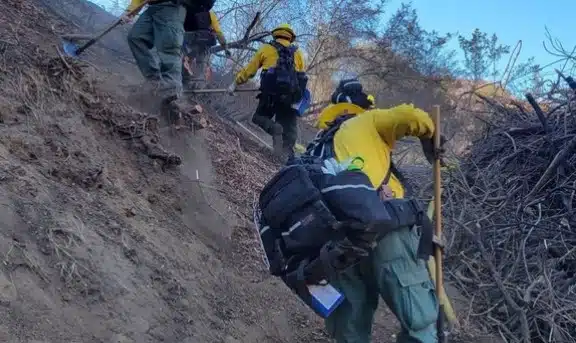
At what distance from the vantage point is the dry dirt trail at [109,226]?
Result: 12.3 feet

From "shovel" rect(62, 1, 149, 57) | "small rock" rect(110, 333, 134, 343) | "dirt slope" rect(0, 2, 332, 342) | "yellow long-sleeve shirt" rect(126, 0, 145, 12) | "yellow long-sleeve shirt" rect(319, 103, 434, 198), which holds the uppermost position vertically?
"yellow long-sleeve shirt" rect(319, 103, 434, 198)

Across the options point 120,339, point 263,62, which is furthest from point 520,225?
point 120,339

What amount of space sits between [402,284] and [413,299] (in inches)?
3.7

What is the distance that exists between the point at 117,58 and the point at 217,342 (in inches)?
196

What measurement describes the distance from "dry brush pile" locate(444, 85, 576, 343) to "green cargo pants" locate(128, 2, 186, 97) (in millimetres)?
3022

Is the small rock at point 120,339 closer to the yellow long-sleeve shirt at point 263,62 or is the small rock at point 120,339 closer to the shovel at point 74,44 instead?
the shovel at point 74,44

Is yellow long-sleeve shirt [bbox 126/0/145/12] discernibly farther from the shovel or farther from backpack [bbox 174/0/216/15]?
backpack [bbox 174/0/216/15]

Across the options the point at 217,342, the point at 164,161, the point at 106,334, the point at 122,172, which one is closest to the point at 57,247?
the point at 106,334

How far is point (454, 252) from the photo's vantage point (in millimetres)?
6234

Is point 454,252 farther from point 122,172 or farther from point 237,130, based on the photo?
point 237,130

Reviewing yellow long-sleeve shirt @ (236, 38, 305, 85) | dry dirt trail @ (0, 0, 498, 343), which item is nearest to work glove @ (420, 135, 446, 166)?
dry dirt trail @ (0, 0, 498, 343)

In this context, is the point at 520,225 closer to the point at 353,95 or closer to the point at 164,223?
the point at 353,95

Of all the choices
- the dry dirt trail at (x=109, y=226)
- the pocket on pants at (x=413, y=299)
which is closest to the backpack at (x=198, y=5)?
the dry dirt trail at (x=109, y=226)

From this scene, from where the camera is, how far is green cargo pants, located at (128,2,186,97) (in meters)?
6.77
